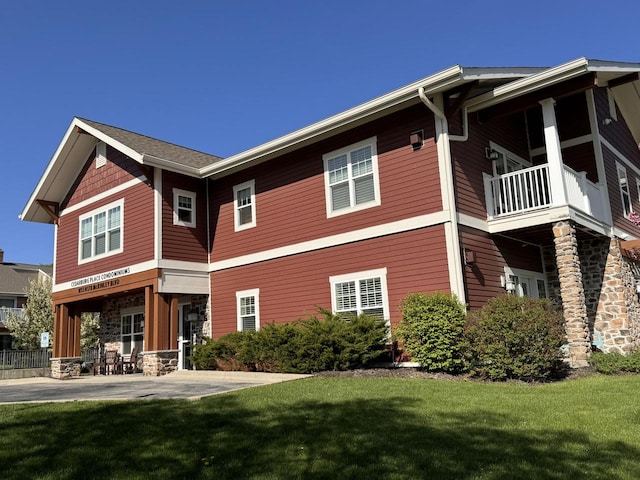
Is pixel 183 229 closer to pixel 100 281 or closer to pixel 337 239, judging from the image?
pixel 100 281

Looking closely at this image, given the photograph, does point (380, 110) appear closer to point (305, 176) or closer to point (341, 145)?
point (341, 145)

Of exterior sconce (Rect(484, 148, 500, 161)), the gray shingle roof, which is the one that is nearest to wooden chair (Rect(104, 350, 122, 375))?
the gray shingle roof

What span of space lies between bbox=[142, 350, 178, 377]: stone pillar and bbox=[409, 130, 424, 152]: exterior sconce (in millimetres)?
8840

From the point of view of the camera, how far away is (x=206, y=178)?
58.1 feet

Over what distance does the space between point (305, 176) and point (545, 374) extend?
7992 mm

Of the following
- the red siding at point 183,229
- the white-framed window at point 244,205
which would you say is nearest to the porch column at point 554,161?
the white-framed window at point 244,205

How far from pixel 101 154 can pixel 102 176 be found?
800 millimetres

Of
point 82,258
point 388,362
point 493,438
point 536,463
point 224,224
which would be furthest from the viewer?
point 82,258

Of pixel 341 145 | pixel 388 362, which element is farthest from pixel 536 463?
pixel 341 145

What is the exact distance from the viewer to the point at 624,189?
17.3 meters

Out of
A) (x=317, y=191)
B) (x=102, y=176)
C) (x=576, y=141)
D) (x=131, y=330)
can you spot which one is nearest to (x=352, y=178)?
(x=317, y=191)

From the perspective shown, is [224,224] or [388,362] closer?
[388,362]

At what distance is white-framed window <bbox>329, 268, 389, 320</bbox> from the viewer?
511 inches

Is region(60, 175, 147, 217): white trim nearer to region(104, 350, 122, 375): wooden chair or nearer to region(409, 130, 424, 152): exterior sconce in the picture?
region(104, 350, 122, 375): wooden chair
